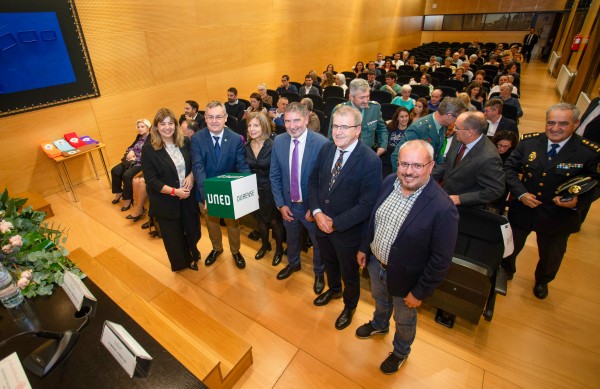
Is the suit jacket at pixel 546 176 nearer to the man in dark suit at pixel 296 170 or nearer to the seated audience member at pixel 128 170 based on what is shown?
the man in dark suit at pixel 296 170

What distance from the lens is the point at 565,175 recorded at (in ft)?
7.79

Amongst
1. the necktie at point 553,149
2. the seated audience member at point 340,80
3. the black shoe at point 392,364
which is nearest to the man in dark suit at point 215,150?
the black shoe at point 392,364

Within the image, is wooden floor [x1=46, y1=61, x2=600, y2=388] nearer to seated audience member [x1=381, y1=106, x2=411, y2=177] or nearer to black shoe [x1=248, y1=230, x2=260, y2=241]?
black shoe [x1=248, y1=230, x2=260, y2=241]

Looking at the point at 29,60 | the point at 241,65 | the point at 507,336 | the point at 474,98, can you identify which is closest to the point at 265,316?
the point at 507,336

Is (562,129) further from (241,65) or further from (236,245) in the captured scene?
(241,65)

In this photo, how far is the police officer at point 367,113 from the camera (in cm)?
336

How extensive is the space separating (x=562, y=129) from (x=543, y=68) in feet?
57.7

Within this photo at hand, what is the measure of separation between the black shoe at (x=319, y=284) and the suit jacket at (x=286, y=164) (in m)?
0.74

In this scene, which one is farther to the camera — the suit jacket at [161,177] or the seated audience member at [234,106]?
the seated audience member at [234,106]

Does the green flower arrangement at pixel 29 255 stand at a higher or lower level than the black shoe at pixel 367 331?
higher

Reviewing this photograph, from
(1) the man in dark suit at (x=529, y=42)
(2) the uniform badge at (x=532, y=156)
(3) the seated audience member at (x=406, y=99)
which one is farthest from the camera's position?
(1) the man in dark suit at (x=529, y=42)

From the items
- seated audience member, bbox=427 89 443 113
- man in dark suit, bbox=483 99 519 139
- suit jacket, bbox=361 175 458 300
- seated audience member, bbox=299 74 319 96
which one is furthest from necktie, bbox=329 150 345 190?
seated audience member, bbox=299 74 319 96

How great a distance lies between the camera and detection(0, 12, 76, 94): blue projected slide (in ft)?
14.0

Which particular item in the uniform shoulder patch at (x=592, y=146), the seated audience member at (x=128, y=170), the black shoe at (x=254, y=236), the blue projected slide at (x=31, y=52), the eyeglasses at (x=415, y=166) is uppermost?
the blue projected slide at (x=31, y=52)
